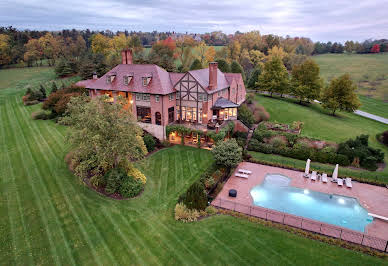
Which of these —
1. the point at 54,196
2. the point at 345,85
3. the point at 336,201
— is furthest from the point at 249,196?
the point at 345,85

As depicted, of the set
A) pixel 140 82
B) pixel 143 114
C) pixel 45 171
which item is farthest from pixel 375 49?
pixel 45 171

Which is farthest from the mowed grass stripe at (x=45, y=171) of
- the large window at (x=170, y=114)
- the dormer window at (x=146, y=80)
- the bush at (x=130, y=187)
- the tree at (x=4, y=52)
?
the tree at (x=4, y=52)

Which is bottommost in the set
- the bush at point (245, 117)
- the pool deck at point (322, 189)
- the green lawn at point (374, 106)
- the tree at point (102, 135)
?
the pool deck at point (322, 189)

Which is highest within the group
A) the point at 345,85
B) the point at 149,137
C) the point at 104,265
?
the point at 345,85

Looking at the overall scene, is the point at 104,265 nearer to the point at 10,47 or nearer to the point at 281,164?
the point at 281,164

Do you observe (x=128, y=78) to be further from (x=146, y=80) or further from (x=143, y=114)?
(x=143, y=114)

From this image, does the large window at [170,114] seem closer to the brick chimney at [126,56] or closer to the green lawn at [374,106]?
the brick chimney at [126,56]

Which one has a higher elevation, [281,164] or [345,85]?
[345,85]

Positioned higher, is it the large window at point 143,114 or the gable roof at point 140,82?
the gable roof at point 140,82
